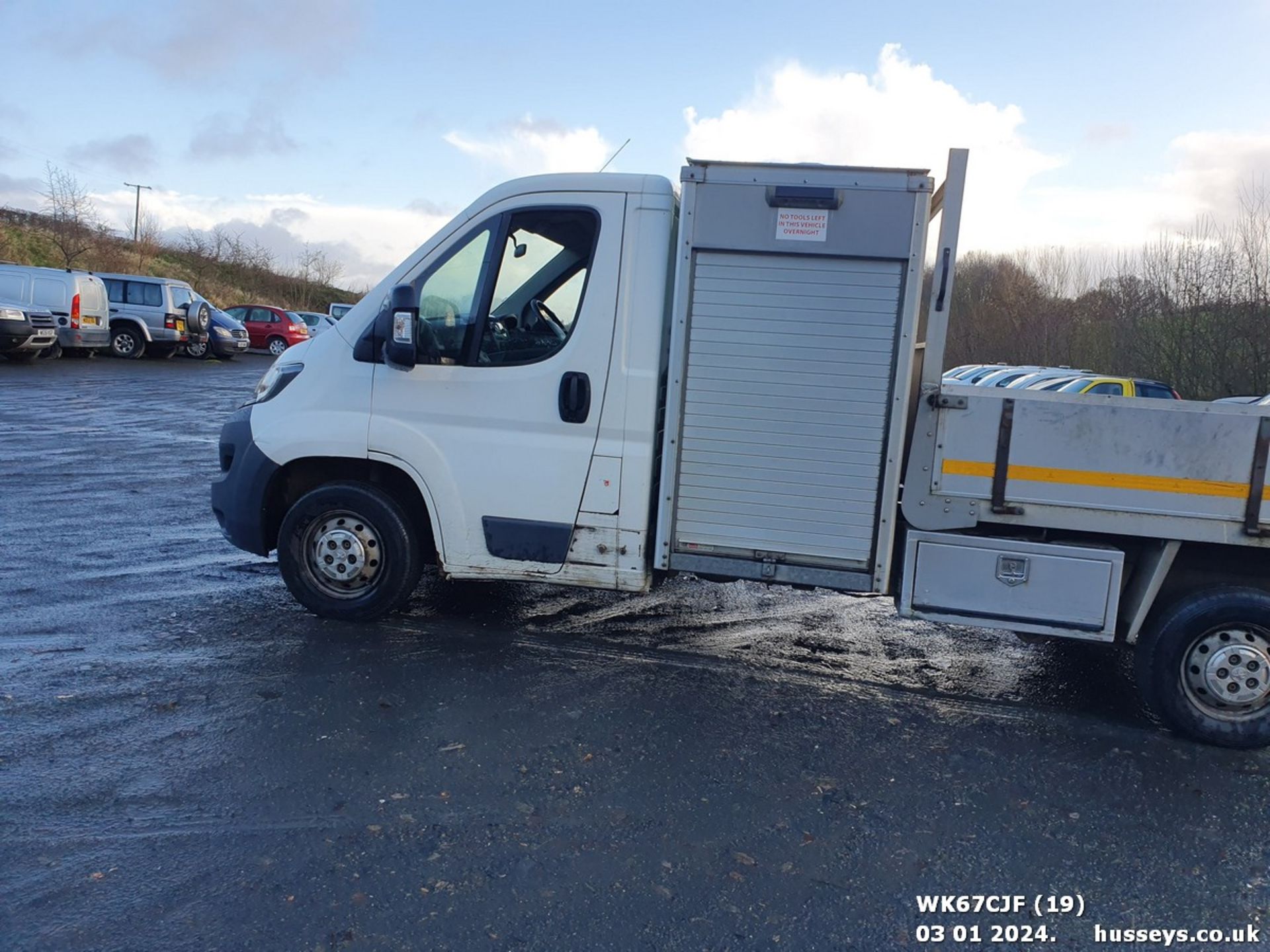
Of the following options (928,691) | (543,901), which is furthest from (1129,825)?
(543,901)

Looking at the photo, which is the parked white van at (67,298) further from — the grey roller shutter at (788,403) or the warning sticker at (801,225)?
the warning sticker at (801,225)

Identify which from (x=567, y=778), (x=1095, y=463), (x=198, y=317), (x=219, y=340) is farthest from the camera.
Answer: (x=219, y=340)

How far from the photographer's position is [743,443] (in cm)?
485

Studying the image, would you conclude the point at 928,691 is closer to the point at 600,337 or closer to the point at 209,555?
the point at 600,337

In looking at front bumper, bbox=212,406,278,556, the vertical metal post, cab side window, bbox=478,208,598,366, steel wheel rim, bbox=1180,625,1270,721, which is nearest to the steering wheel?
cab side window, bbox=478,208,598,366

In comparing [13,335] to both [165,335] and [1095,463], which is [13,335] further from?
[1095,463]

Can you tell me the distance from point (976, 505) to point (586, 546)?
76.7 inches

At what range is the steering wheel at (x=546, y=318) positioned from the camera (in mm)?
5152

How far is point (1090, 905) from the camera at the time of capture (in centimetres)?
328

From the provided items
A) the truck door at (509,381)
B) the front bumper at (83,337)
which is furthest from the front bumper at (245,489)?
the front bumper at (83,337)

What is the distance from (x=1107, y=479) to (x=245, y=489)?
4.45 metres

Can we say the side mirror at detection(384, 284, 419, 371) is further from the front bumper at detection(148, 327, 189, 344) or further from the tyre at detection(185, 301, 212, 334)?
the tyre at detection(185, 301, 212, 334)
